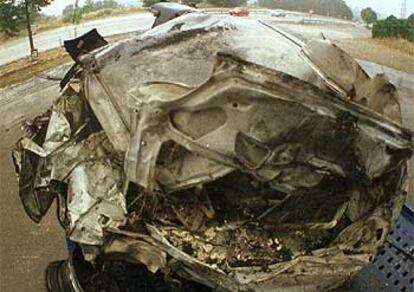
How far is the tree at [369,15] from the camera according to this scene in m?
7.04

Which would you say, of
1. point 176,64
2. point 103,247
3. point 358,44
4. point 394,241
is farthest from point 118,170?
point 358,44

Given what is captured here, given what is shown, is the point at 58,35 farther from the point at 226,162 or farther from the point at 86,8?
the point at 226,162

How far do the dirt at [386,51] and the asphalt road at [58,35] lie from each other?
2063 millimetres

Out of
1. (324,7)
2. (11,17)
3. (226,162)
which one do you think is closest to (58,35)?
(11,17)

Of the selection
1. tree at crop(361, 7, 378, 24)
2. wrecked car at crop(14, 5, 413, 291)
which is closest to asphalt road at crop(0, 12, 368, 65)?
tree at crop(361, 7, 378, 24)

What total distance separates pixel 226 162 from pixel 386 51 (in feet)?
15.8

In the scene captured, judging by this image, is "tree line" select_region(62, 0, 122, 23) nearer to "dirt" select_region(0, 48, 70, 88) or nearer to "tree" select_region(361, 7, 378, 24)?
"dirt" select_region(0, 48, 70, 88)

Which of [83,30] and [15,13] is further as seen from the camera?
[83,30]

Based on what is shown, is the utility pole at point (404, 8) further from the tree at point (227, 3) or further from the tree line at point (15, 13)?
the tree line at point (15, 13)

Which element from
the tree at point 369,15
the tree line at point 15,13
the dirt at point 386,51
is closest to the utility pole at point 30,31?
the tree line at point 15,13

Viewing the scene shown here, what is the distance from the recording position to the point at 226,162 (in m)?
2.34

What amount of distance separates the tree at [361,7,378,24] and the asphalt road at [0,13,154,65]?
2.49m

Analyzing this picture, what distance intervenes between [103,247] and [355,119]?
3.68ft

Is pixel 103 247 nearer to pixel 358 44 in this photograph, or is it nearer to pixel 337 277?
pixel 337 277
